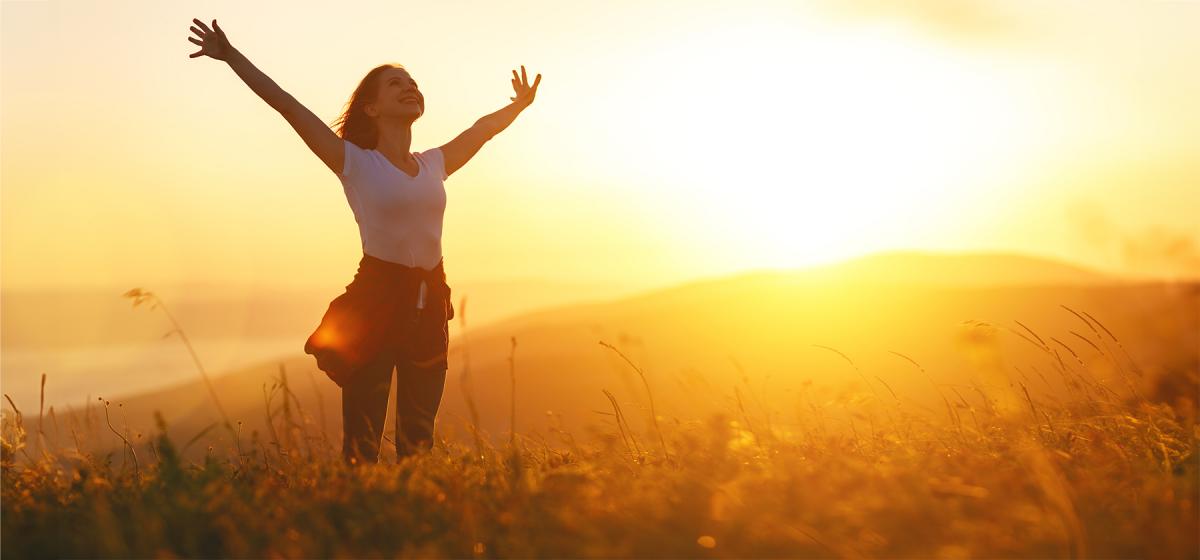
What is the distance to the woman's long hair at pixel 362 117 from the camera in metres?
6.25

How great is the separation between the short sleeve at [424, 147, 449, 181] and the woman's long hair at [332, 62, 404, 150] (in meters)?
0.33

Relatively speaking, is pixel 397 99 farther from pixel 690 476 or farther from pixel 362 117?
pixel 690 476

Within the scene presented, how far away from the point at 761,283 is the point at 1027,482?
1836 inches

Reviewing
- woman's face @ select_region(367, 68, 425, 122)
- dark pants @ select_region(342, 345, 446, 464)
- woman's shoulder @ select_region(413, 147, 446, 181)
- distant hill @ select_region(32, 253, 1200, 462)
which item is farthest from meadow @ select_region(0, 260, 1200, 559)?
distant hill @ select_region(32, 253, 1200, 462)

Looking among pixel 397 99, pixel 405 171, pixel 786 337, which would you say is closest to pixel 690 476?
pixel 405 171

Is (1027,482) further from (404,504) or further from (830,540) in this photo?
(404,504)

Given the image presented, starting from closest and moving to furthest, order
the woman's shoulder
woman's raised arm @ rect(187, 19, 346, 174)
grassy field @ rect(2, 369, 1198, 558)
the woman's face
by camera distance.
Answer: grassy field @ rect(2, 369, 1198, 558), woman's raised arm @ rect(187, 19, 346, 174), the woman's face, the woman's shoulder

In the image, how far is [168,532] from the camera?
13.7 feet

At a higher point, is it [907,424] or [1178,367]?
[1178,367]

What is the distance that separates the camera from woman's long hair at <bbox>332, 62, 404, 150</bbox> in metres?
6.25

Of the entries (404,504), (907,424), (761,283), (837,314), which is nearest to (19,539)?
(404,504)

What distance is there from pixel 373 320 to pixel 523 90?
2.29m

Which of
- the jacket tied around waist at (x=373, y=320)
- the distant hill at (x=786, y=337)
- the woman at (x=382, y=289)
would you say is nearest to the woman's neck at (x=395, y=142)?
the woman at (x=382, y=289)

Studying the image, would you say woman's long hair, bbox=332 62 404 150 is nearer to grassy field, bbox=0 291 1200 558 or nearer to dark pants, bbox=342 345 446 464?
dark pants, bbox=342 345 446 464
